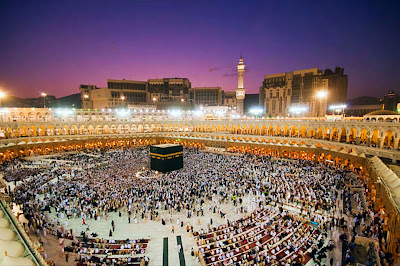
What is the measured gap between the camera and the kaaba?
77.6 ft

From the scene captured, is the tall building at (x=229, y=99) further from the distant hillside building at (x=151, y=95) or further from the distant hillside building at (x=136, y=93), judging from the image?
the distant hillside building at (x=136, y=93)

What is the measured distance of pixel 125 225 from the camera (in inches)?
512

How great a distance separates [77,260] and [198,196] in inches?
356

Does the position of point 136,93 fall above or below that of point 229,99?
above

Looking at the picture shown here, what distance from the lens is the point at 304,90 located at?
54.0m

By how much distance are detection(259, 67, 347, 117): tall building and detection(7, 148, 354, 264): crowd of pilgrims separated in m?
35.6

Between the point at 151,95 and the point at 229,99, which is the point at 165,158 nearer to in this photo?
the point at 151,95

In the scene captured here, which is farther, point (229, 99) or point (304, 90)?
point (229, 99)

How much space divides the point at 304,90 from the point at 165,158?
44.9 metres

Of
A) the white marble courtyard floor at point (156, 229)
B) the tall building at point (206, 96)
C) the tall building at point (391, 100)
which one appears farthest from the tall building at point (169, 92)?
the white marble courtyard floor at point (156, 229)

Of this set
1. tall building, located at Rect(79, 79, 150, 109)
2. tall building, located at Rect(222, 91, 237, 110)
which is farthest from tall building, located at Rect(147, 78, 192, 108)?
tall building, located at Rect(222, 91, 237, 110)

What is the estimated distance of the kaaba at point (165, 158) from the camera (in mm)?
23656

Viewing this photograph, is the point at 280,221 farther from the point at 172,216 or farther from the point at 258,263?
the point at 172,216

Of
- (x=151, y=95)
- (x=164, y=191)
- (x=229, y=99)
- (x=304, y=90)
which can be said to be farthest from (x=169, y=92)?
(x=164, y=191)
